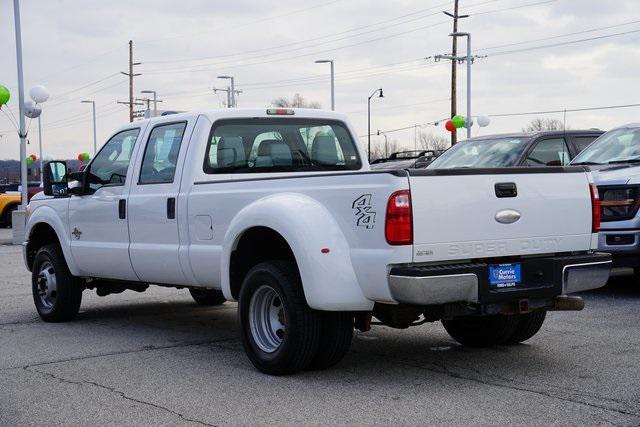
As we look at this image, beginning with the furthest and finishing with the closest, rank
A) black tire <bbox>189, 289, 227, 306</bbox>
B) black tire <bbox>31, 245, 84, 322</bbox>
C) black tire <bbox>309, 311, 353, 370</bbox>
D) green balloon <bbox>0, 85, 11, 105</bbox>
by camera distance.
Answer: green balloon <bbox>0, 85, 11, 105</bbox>, black tire <bbox>189, 289, 227, 306</bbox>, black tire <bbox>31, 245, 84, 322</bbox>, black tire <bbox>309, 311, 353, 370</bbox>

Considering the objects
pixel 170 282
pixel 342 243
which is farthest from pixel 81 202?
pixel 342 243

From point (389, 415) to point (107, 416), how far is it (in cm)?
167

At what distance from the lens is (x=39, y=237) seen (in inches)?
386

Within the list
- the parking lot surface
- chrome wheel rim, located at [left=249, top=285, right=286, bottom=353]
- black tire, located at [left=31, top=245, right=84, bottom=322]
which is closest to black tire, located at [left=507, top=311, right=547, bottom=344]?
the parking lot surface

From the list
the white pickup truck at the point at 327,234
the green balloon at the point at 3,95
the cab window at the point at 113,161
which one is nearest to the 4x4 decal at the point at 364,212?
the white pickup truck at the point at 327,234

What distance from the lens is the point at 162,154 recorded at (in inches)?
314

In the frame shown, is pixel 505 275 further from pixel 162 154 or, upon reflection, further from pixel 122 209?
pixel 122 209

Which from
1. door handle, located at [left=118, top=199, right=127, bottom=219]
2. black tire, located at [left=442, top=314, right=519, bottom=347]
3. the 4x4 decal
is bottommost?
black tire, located at [left=442, top=314, right=519, bottom=347]

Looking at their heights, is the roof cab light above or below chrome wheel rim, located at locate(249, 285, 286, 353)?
above

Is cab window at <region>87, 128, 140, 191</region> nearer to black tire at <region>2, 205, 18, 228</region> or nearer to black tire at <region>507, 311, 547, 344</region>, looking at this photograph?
black tire at <region>507, 311, 547, 344</region>

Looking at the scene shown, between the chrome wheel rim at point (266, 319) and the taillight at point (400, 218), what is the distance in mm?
1242

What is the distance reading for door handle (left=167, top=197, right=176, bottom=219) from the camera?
745cm

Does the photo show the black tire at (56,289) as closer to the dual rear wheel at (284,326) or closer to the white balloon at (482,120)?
the dual rear wheel at (284,326)

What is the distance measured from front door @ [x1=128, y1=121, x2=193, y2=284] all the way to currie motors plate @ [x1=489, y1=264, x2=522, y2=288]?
2.71 metres
